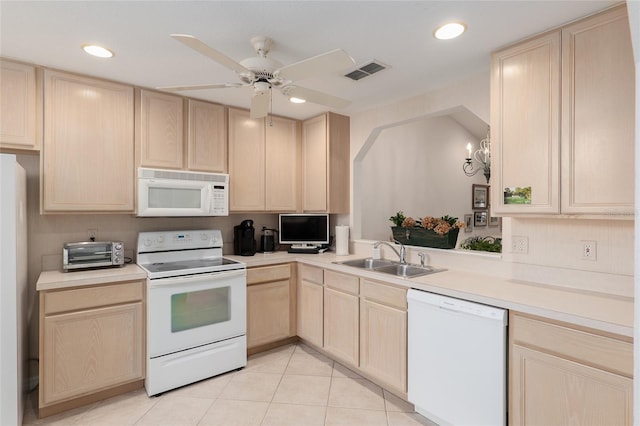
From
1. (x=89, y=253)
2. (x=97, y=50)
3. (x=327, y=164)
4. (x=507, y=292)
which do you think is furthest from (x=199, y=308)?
(x=507, y=292)

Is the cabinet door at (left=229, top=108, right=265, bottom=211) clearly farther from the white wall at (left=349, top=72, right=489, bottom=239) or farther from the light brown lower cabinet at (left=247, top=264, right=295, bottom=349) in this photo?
the white wall at (left=349, top=72, right=489, bottom=239)

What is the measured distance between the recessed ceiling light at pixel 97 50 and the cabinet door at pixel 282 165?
1601 mm

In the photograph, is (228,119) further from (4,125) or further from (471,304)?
(471,304)

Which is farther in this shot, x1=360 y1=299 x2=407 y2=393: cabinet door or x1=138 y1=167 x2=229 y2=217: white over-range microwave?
x1=138 y1=167 x2=229 y2=217: white over-range microwave

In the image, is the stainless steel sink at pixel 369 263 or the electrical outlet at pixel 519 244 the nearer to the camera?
the electrical outlet at pixel 519 244

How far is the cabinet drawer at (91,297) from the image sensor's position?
7.21 ft

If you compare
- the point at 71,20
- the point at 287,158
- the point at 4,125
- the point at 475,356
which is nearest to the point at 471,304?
the point at 475,356

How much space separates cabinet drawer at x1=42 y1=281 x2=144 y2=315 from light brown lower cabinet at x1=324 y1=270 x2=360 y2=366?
1517 millimetres

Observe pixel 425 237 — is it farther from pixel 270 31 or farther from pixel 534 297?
pixel 270 31

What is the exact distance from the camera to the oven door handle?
8.16ft

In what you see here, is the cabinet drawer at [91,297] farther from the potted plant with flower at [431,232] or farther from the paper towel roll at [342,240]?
the potted plant with flower at [431,232]

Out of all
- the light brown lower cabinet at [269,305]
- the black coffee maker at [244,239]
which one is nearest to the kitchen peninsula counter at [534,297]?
the light brown lower cabinet at [269,305]

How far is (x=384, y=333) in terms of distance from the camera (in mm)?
2443

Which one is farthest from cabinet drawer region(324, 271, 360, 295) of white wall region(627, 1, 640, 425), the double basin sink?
white wall region(627, 1, 640, 425)
